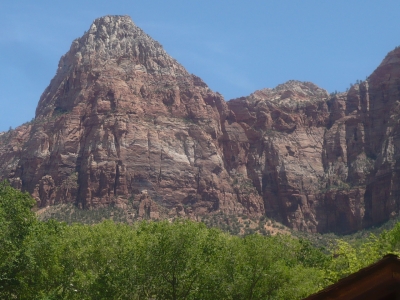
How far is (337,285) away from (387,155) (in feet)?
427

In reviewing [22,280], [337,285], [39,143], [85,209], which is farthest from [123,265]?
[39,143]

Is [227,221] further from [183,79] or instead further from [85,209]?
[183,79]

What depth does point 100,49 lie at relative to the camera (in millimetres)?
155000

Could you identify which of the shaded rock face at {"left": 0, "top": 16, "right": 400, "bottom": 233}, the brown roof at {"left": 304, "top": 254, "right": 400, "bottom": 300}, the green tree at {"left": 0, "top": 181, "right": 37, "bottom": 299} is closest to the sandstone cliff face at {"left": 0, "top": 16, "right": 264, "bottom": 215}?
the shaded rock face at {"left": 0, "top": 16, "right": 400, "bottom": 233}

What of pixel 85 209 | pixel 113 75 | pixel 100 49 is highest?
pixel 100 49

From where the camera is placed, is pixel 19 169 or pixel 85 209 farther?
pixel 19 169

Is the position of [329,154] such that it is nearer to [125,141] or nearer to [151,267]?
[125,141]

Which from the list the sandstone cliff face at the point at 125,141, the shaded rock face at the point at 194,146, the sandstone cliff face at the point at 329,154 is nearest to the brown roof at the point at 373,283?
the shaded rock face at the point at 194,146

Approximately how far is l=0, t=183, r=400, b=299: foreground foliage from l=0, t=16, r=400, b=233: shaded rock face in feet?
280

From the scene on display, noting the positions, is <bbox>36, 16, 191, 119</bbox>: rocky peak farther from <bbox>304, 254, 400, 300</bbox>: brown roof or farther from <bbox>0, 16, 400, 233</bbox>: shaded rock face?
<bbox>304, 254, 400, 300</bbox>: brown roof

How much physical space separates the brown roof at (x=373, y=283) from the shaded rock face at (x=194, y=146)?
111094 mm

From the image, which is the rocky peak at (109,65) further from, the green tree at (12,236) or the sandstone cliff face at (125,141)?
the green tree at (12,236)

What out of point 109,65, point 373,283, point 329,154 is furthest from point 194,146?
point 373,283

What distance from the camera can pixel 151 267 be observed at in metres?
26.9
